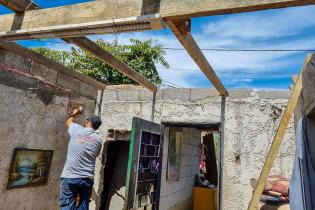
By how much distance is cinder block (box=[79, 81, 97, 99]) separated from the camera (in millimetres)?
4740

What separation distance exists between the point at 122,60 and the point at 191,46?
29.1 feet

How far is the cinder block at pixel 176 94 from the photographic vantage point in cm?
483

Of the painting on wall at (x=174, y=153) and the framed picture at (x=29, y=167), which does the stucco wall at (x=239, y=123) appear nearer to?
the painting on wall at (x=174, y=153)

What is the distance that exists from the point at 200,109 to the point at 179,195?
9.12ft

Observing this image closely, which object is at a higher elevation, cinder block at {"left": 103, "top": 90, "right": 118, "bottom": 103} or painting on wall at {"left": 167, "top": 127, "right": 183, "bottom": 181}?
cinder block at {"left": 103, "top": 90, "right": 118, "bottom": 103}

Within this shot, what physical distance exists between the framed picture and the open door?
4.08 feet

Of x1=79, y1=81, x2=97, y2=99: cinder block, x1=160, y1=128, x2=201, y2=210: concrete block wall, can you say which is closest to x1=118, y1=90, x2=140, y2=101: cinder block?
x1=79, y1=81, x2=97, y2=99: cinder block

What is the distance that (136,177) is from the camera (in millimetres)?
3963

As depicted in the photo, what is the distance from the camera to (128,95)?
17.1ft

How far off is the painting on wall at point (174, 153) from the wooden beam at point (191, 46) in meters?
1.95

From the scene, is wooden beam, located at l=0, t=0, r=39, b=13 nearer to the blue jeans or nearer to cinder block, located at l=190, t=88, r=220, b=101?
the blue jeans

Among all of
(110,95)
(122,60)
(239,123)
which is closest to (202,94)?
(239,123)

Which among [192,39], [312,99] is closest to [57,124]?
[192,39]

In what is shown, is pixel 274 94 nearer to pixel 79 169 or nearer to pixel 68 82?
pixel 79 169
